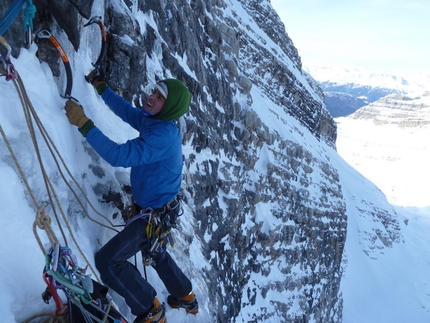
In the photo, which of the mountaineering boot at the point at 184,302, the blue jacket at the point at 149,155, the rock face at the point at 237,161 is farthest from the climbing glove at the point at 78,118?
the mountaineering boot at the point at 184,302

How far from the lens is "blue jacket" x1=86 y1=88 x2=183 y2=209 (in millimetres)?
4027

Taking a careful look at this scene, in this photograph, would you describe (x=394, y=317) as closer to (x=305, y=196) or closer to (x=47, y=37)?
(x=305, y=196)

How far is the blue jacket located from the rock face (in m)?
1.95

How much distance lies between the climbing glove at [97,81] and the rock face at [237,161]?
0.57 m

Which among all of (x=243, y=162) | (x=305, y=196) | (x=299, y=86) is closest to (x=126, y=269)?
(x=243, y=162)

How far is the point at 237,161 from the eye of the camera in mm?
19703

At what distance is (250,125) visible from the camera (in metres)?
21.0

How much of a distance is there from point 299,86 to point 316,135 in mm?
8276

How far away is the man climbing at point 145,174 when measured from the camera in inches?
161

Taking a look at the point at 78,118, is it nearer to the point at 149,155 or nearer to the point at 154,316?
the point at 149,155

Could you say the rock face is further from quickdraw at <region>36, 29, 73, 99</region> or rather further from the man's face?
the man's face

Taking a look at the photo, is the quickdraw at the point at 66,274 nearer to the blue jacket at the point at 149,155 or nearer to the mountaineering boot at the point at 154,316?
the blue jacket at the point at 149,155

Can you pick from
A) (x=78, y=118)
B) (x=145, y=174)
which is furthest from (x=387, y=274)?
(x=78, y=118)

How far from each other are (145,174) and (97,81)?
220 cm
